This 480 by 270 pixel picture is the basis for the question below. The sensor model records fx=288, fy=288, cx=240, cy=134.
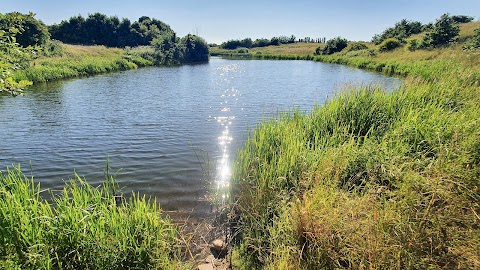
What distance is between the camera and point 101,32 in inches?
3479

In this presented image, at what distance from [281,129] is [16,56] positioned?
540 centimetres

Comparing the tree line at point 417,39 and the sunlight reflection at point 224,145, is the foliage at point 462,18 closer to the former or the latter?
the tree line at point 417,39

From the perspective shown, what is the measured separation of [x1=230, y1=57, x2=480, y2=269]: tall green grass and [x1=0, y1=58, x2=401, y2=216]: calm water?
1790mm

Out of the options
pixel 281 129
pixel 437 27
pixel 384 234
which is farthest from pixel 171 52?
pixel 384 234

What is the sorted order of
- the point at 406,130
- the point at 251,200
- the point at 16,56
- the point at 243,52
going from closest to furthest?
the point at 16,56
the point at 251,200
the point at 406,130
the point at 243,52

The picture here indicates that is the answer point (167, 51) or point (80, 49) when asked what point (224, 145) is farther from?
point (167, 51)

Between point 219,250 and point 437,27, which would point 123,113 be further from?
point 437,27

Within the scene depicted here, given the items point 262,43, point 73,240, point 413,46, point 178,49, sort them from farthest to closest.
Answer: point 262,43 < point 178,49 < point 413,46 < point 73,240

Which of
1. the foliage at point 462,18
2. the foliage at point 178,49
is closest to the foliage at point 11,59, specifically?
the foliage at point 178,49

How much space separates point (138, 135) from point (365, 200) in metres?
9.76

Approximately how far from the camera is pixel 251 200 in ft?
16.7

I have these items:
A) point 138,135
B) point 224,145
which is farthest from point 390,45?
point 138,135

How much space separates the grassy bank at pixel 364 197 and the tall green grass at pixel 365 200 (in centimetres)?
1

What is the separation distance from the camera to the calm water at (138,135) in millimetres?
7719
